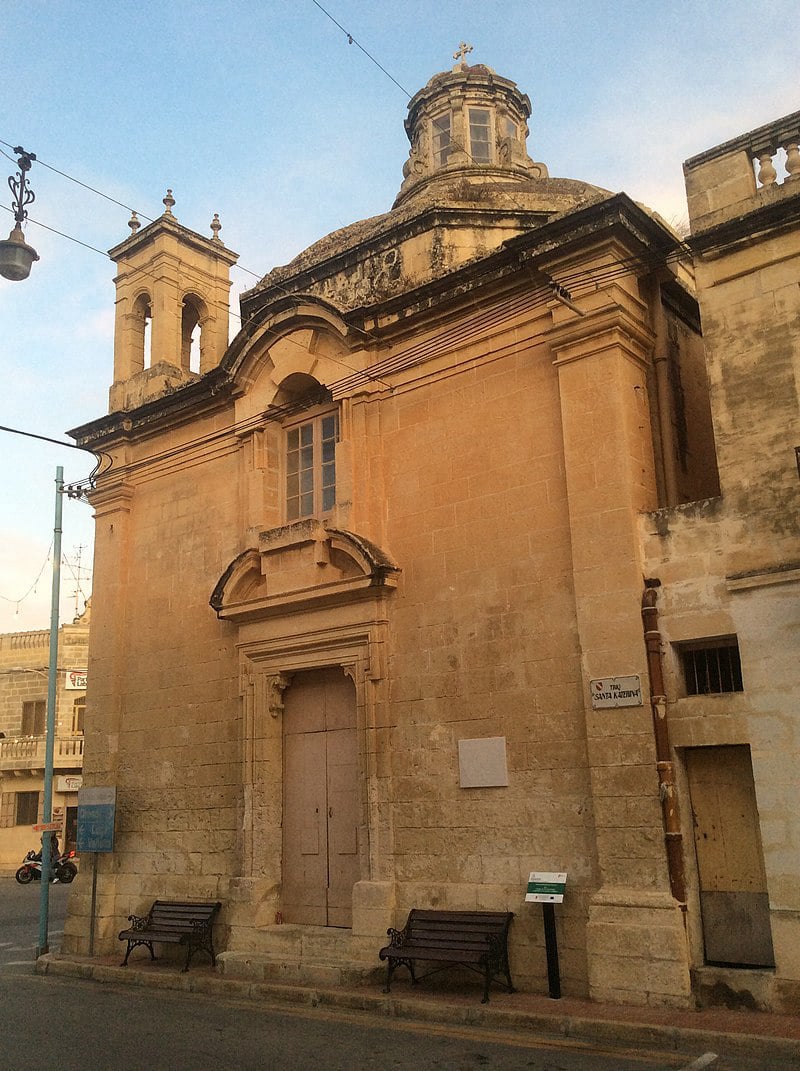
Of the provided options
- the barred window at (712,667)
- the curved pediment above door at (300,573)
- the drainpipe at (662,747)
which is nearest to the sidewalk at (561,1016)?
the drainpipe at (662,747)

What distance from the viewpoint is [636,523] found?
355 inches

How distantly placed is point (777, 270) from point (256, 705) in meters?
7.41

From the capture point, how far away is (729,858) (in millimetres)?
8227

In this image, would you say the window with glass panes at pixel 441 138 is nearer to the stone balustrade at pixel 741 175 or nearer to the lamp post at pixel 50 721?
the stone balustrade at pixel 741 175

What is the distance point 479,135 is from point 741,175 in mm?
6142

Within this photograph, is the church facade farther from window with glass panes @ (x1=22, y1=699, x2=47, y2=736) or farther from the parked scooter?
window with glass panes @ (x1=22, y1=699, x2=47, y2=736)

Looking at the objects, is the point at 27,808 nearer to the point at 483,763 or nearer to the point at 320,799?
the point at 320,799

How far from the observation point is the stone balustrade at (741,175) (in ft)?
29.3

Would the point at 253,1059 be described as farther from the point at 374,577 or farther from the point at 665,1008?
the point at 374,577

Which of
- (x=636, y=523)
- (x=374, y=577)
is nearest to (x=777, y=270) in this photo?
(x=636, y=523)

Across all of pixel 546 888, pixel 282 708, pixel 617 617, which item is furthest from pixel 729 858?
pixel 282 708

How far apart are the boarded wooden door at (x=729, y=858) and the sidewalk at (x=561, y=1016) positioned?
59cm

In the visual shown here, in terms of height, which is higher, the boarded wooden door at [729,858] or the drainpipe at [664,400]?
the drainpipe at [664,400]

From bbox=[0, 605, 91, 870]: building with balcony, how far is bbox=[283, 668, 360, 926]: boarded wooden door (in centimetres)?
1940
